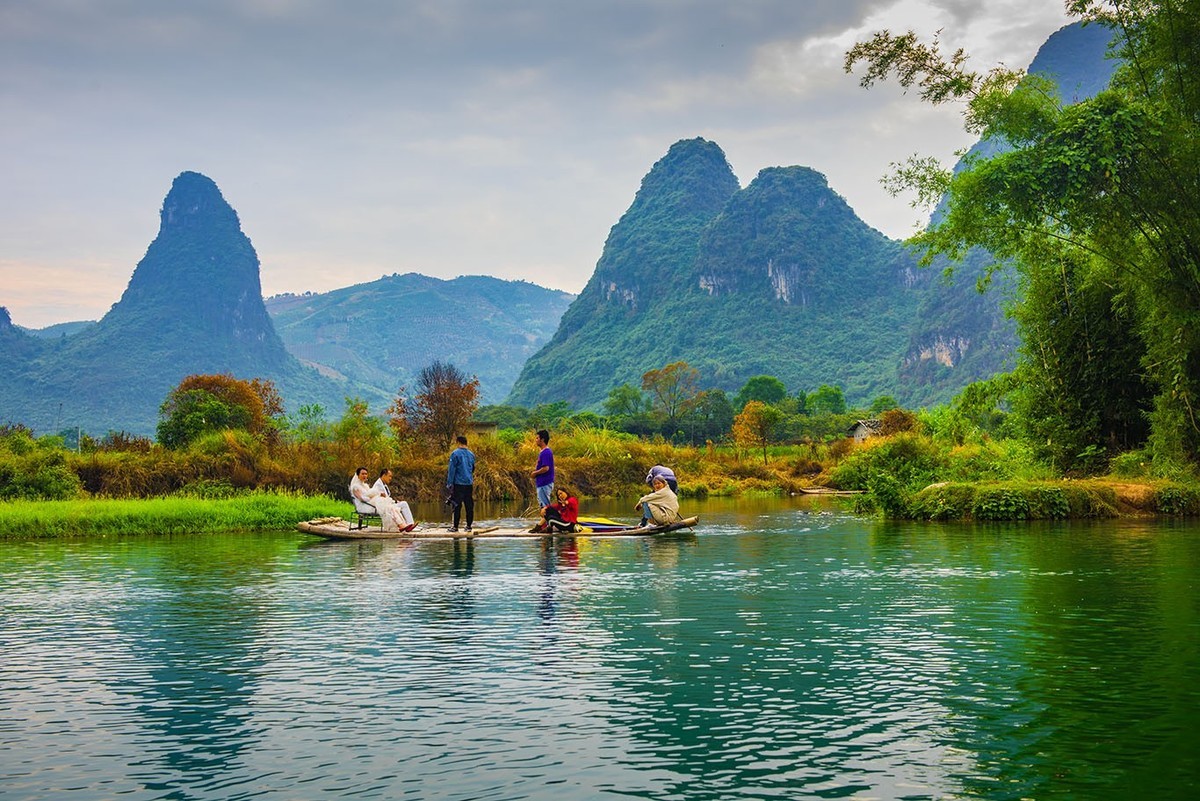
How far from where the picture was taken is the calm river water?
21.2 ft

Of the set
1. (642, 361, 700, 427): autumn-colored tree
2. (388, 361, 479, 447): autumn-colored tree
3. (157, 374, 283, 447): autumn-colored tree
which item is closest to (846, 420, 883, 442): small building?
(642, 361, 700, 427): autumn-colored tree

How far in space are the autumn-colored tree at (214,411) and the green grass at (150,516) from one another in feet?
33.3

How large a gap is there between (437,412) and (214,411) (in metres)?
11.2

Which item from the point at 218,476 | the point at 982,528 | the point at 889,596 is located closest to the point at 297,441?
the point at 218,476

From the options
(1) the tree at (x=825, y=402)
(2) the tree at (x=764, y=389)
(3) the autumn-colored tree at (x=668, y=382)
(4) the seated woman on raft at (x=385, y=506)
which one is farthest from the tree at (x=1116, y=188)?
(2) the tree at (x=764, y=389)

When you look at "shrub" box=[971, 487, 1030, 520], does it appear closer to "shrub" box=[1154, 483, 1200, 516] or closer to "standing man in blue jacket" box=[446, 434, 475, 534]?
"shrub" box=[1154, 483, 1200, 516]

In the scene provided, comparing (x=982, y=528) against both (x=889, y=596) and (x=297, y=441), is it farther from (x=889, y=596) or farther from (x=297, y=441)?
(x=297, y=441)

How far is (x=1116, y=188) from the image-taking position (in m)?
24.6

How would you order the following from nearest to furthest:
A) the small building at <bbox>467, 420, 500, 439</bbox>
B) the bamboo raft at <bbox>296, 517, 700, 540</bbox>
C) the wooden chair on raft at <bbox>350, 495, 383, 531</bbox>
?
the bamboo raft at <bbox>296, 517, 700, 540</bbox>, the wooden chair on raft at <bbox>350, 495, 383, 531</bbox>, the small building at <bbox>467, 420, 500, 439</bbox>

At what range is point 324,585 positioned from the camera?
1555 centimetres

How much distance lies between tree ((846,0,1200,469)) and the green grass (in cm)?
1814

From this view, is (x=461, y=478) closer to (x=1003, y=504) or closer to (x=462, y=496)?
(x=462, y=496)

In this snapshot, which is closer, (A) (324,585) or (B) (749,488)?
(A) (324,585)

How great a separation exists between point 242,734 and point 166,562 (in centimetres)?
1239
